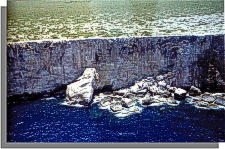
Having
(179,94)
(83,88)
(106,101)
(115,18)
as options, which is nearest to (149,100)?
(179,94)

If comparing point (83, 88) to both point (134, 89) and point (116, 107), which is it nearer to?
point (116, 107)

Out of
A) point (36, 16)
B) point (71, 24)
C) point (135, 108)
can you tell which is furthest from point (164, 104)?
point (36, 16)

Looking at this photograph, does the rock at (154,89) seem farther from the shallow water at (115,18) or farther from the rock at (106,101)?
the shallow water at (115,18)

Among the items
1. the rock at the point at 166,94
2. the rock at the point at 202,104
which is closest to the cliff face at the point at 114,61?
the rock at the point at 166,94

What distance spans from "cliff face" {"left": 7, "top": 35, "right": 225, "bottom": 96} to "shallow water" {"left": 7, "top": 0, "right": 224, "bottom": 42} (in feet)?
2.23

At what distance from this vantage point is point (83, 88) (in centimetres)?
1155

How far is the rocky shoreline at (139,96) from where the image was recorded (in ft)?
35.3

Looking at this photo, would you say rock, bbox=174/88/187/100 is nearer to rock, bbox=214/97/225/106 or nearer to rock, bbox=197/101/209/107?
rock, bbox=197/101/209/107

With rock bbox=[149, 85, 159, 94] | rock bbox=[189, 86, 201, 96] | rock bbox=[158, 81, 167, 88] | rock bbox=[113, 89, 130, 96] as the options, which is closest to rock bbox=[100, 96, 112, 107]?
rock bbox=[113, 89, 130, 96]

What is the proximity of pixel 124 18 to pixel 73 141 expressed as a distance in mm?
3926

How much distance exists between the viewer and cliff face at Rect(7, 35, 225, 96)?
11.5m

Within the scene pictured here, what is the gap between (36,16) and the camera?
10.5m

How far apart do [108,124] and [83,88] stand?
1.76 metres

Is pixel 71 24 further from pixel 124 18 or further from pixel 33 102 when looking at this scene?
pixel 33 102
